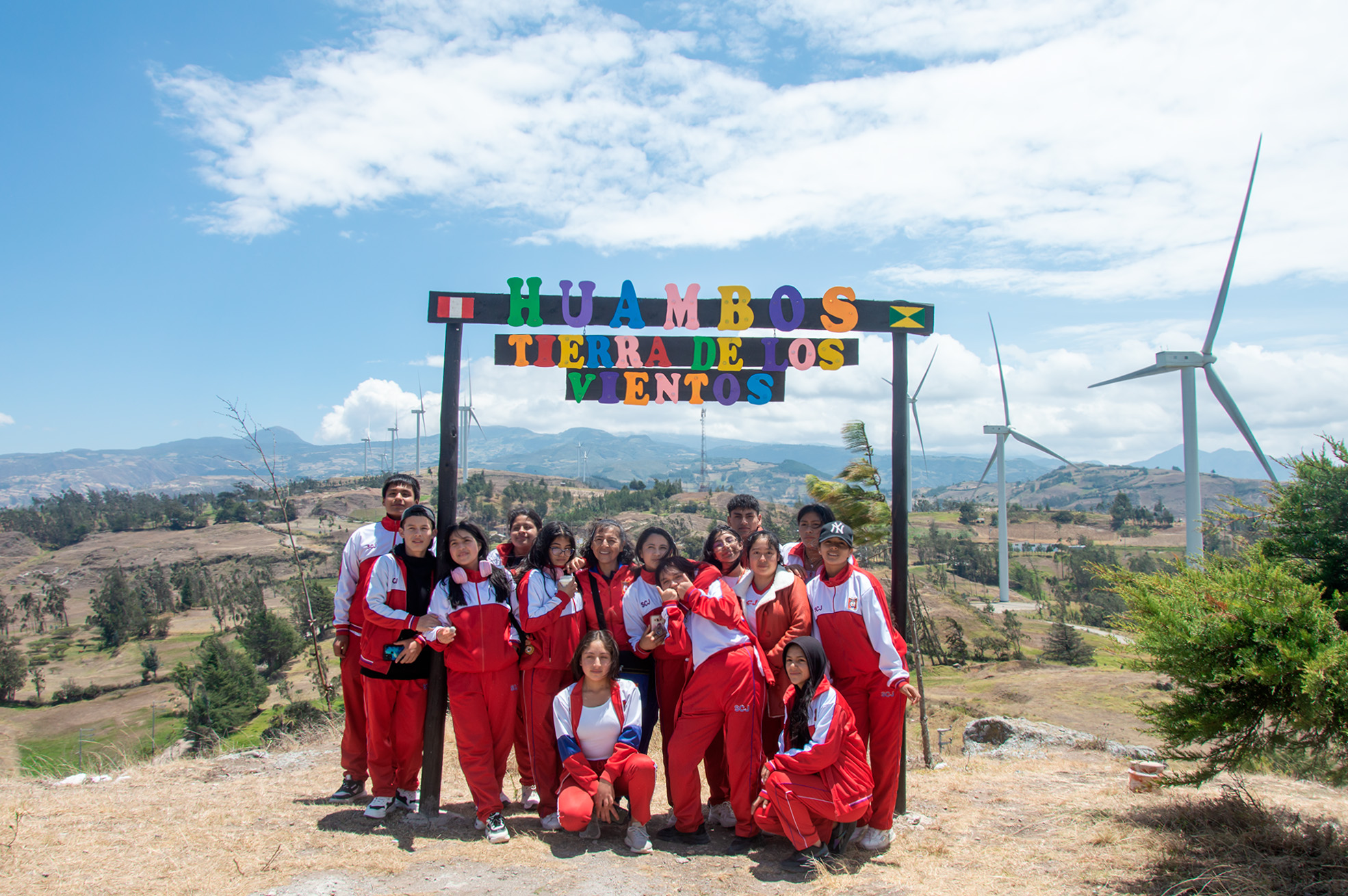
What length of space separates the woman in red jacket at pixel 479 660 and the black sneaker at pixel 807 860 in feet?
6.43

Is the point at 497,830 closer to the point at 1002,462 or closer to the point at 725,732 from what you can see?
the point at 725,732

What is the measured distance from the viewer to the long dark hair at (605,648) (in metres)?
5.00

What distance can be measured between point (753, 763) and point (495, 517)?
342 ft

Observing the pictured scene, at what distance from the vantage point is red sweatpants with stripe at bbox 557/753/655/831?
188 inches

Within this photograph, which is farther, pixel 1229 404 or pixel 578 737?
pixel 1229 404

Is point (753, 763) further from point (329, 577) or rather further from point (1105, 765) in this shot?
point (329, 577)

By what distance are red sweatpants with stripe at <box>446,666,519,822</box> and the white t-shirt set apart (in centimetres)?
57

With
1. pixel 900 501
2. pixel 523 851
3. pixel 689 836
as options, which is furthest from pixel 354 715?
pixel 900 501

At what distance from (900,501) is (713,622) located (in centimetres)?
204

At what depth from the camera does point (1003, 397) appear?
110 feet

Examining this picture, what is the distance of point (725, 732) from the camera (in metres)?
4.88

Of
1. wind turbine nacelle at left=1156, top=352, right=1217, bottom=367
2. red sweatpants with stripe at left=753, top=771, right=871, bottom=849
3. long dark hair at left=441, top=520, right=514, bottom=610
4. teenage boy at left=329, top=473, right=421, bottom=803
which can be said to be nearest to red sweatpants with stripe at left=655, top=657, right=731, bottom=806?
red sweatpants with stripe at left=753, top=771, right=871, bottom=849

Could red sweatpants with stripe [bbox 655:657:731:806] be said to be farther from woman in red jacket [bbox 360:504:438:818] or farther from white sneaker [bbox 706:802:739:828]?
woman in red jacket [bbox 360:504:438:818]

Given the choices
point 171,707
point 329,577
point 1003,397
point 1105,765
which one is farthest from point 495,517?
point 1105,765
